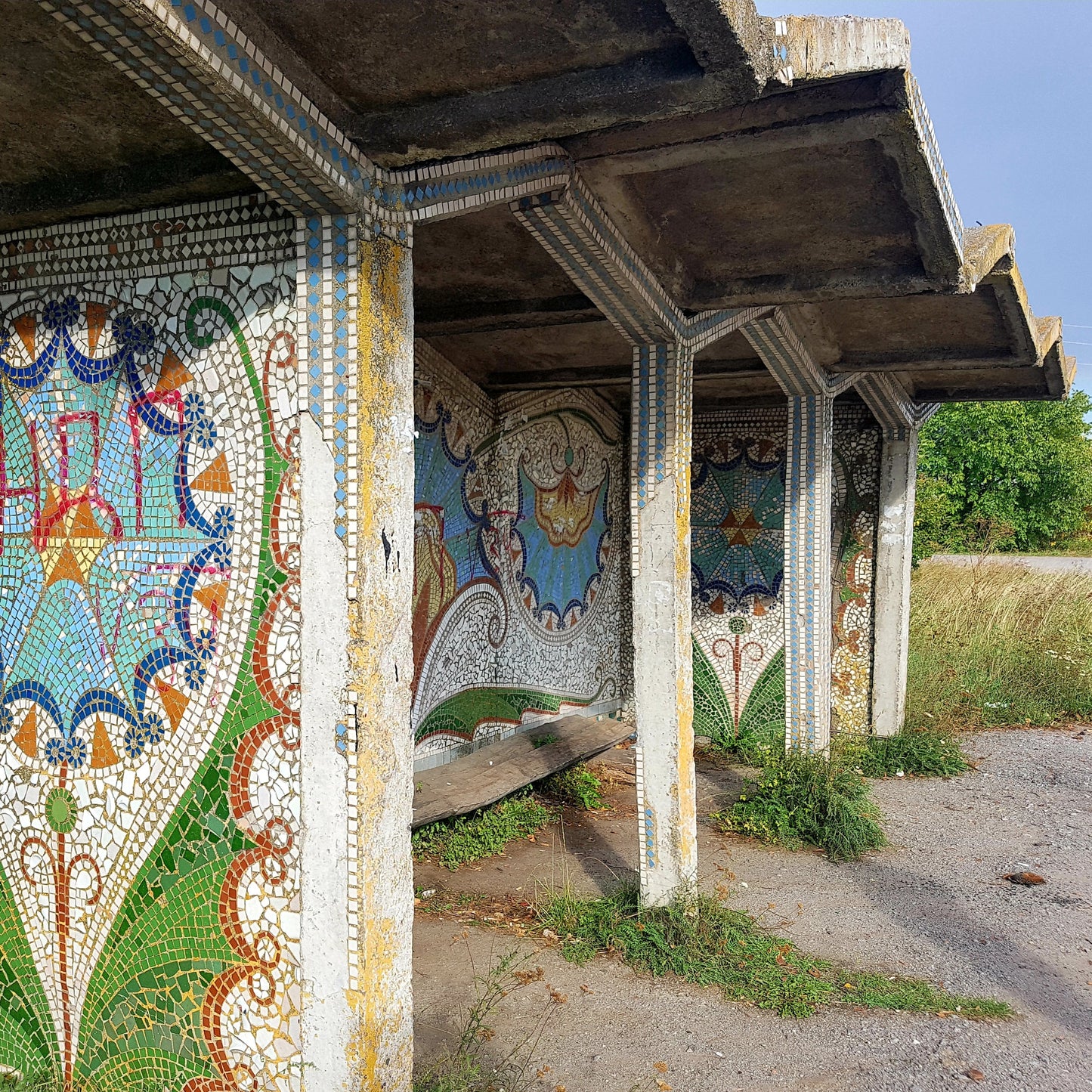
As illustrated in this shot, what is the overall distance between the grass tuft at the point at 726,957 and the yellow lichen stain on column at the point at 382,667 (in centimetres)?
212

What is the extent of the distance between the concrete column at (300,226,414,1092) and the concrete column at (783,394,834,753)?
476cm

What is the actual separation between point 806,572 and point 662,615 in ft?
8.33

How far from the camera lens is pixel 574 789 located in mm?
7434

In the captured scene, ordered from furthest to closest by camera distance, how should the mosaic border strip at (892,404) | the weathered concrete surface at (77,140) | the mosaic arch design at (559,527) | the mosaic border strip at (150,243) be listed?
1. the mosaic border strip at (892,404)
2. the mosaic arch design at (559,527)
3. the mosaic border strip at (150,243)
4. the weathered concrete surface at (77,140)

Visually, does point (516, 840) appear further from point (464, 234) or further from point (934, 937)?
point (464, 234)

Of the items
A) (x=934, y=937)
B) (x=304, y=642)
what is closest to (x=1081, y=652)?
(x=934, y=937)

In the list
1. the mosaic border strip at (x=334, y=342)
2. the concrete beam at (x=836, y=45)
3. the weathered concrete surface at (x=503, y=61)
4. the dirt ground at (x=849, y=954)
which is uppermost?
the concrete beam at (x=836, y=45)

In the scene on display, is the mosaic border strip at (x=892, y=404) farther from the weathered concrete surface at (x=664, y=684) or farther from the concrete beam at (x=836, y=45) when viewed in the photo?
the concrete beam at (x=836, y=45)

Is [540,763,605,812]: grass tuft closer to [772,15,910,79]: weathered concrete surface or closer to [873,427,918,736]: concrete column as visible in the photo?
→ [873,427,918,736]: concrete column

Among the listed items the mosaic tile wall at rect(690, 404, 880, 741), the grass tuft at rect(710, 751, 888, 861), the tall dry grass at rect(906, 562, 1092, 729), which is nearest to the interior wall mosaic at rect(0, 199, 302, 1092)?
the grass tuft at rect(710, 751, 888, 861)

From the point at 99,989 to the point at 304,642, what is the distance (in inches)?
53.1

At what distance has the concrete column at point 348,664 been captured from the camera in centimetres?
254

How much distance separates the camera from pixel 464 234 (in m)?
4.35

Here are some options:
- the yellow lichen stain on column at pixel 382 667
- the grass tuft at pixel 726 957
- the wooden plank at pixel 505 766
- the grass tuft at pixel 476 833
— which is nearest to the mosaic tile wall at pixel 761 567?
the wooden plank at pixel 505 766
